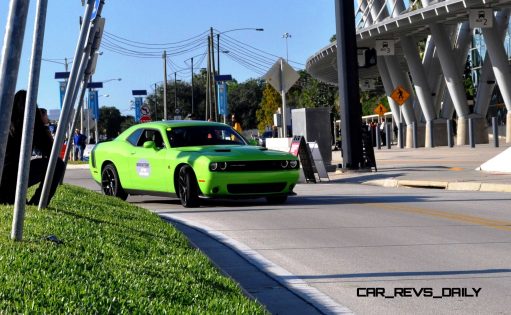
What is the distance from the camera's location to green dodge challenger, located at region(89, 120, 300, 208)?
16109 mm

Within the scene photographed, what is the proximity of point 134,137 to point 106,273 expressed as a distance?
11.8m

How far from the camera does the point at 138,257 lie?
8289 millimetres

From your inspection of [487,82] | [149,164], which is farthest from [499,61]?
[149,164]

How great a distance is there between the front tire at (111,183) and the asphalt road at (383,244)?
1.41 feet

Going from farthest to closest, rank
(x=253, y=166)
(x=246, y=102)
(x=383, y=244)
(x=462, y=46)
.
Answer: (x=246, y=102) → (x=462, y=46) → (x=253, y=166) → (x=383, y=244)

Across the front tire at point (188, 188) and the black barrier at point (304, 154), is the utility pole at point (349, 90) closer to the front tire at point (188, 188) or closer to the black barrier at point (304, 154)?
the black barrier at point (304, 154)

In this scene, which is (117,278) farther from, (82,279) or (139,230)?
(139,230)

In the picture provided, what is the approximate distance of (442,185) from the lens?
838 inches

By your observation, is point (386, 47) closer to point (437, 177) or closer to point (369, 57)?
point (369, 57)

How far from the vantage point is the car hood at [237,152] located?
1623 centimetres

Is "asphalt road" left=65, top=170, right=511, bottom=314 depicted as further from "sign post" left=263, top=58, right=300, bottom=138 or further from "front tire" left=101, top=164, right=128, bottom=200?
"sign post" left=263, top=58, right=300, bottom=138

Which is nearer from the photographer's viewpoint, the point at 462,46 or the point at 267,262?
the point at 267,262

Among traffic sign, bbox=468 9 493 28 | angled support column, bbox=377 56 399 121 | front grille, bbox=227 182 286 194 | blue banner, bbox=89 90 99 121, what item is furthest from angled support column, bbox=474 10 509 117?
front grille, bbox=227 182 286 194

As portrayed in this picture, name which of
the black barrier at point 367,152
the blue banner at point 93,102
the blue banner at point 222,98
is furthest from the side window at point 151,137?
the blue banner at point 93,102
